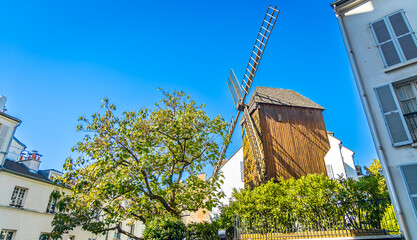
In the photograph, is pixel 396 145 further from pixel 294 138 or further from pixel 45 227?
pixel 45 227

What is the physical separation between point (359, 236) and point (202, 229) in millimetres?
7963

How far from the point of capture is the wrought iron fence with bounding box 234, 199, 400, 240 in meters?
9.64

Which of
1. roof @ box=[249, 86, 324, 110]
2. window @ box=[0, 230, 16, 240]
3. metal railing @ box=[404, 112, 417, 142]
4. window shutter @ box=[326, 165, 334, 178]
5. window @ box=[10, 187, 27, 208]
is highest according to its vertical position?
roof @ box=[249, 86, 324, 110]

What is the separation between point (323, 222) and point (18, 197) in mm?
22249

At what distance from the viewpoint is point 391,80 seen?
8.90 metres

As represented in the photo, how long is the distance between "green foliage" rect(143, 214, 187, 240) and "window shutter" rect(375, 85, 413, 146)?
936 cm

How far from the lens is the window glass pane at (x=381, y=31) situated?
9.59 m

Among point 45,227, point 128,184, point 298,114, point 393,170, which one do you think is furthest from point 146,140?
point 45,227

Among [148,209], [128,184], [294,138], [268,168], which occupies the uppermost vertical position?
[294,138]

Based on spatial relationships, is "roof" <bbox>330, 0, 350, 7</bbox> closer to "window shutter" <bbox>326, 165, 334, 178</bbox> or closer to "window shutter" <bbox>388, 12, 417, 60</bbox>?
"window shutter" <bbox>388, 12, 417, 60</bbox>

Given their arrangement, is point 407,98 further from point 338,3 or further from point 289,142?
point 289,142

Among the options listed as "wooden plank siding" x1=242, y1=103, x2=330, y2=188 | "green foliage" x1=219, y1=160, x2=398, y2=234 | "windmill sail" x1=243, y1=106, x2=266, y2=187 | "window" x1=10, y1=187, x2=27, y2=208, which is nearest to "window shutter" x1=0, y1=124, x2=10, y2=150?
"window" x1=10, y1=187, x2=27, y2=208

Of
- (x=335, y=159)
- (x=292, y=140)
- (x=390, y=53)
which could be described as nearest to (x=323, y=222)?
(x=390, y=53)

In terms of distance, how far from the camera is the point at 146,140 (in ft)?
41.1
